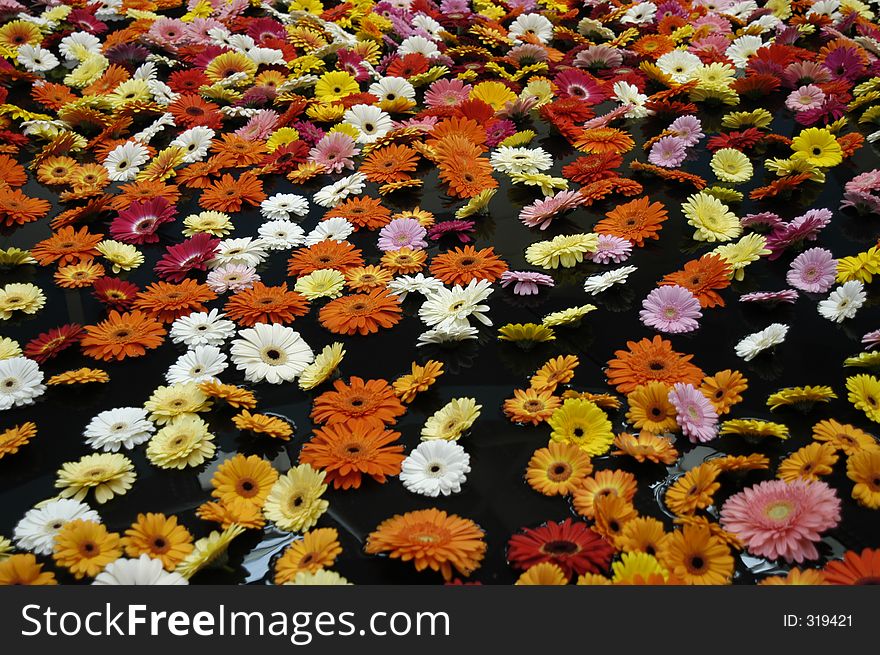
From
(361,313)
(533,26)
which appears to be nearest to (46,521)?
(361,313)

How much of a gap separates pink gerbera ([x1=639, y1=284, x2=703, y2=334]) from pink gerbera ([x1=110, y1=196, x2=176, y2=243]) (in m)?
1.36

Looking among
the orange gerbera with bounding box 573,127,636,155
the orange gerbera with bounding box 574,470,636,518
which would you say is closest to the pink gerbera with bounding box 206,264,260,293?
the orange gerbera with bounding box 574,470,636,518

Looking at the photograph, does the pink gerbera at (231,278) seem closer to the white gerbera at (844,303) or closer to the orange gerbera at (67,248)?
the orange gerbera at (67,248)

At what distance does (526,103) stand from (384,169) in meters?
0.60

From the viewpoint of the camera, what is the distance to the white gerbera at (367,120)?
2.84 m

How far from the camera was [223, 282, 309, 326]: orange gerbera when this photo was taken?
2.03 m

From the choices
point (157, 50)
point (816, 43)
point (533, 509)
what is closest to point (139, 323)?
point (533, 509)

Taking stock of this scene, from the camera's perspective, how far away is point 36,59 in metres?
3.35

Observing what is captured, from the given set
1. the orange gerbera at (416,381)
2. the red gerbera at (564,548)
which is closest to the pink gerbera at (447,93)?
the orange gerbera at (416,381)

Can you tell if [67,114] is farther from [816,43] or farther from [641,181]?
[816,43]

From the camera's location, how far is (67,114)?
2.91 metres

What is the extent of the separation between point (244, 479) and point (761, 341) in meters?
1.12

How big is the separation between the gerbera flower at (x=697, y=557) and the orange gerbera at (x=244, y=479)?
72cm

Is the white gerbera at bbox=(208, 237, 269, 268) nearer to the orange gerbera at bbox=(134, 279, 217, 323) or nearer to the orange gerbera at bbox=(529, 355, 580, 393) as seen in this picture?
the orange gerbera at bbox=(134, 279, 217, 323)
